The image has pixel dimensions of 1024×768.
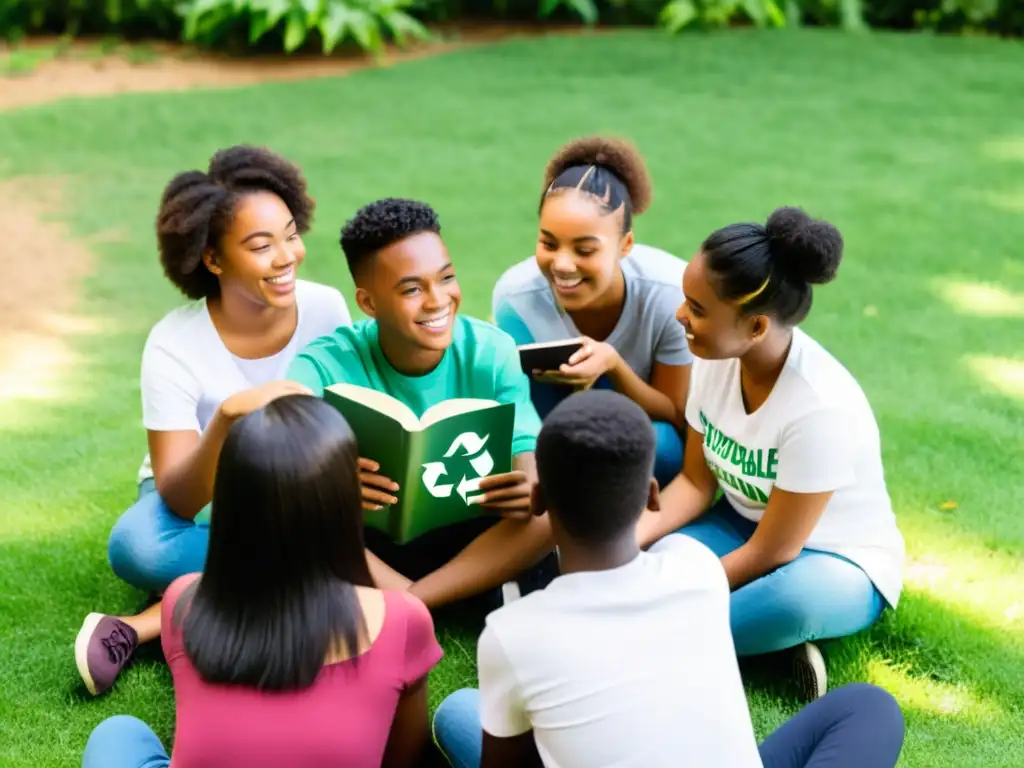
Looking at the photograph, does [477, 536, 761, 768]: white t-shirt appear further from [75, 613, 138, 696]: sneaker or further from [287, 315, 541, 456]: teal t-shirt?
[75, 613, 138, 696]: sneaker

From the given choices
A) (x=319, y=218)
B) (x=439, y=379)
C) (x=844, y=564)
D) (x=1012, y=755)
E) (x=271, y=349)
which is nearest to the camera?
(x=1012, y=755)

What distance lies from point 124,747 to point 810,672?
1588 mm

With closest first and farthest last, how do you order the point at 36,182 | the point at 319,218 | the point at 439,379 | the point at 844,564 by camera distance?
the point at 844,564 < the point at 439,379 < the point at 319,218 < the point at 36,182

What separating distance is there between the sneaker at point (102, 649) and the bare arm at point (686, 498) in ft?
4.39

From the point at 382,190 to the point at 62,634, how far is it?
4.20 m

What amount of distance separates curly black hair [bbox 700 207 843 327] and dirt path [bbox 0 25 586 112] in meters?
7.20

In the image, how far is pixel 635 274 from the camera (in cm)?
373

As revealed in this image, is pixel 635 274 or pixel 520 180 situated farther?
pixel 520 180

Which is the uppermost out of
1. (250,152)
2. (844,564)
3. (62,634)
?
(250,152)

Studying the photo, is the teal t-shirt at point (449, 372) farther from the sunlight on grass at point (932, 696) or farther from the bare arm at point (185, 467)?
the sunlight on grass at point (932, 696)

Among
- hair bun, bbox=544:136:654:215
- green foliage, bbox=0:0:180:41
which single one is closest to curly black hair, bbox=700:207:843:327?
hair bun, bbox=544:136:654:215

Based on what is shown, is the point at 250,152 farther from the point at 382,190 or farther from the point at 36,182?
the point at 36,182

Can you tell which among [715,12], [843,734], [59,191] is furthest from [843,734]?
[715,12]

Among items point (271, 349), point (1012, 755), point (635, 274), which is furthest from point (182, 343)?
point (1012, 755)
